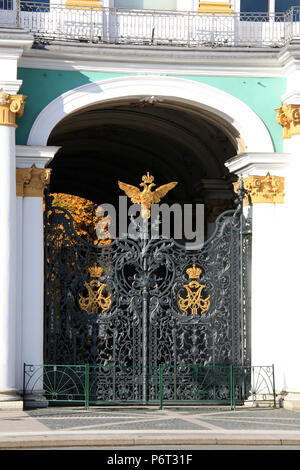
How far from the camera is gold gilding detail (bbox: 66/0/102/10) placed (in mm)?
20641

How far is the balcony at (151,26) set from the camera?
67.2 feet

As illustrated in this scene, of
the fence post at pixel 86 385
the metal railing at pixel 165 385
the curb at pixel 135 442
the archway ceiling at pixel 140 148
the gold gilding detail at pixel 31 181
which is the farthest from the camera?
the archway ceiling at pixel 140 148

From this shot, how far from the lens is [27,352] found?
63.8ft

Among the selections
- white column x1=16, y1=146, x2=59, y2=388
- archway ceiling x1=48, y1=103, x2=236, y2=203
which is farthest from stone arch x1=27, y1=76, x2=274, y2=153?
white column x1=16, y1=146, x2=59, y2=388

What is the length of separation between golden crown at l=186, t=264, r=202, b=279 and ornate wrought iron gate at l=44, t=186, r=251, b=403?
0.02m

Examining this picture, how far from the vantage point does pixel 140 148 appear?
2769 cm

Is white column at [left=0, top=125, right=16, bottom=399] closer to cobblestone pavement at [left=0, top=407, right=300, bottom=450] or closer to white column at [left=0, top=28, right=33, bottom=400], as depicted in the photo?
white column at [left=0, top=28, right=33, bottom=400]

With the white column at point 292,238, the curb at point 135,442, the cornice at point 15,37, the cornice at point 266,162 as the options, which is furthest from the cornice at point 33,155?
the curb at point 135,442

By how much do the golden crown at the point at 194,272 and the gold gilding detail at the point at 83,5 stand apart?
5213 millimetres

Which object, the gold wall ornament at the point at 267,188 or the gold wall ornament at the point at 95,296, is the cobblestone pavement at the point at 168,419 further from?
the gold wall ornament at the point at 267,188
